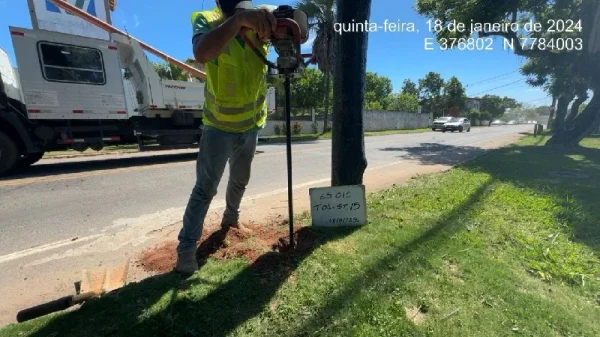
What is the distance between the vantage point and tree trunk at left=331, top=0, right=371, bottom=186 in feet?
9.29

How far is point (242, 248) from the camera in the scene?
8.45 ft

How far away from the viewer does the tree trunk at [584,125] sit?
11.5 metres

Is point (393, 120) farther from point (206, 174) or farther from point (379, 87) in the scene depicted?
point (206, 174)

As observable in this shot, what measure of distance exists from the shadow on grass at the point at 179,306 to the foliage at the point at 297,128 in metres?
19.9

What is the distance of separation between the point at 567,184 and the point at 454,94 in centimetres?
5512

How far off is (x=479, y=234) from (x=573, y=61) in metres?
12.4

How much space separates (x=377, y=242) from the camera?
2.65m

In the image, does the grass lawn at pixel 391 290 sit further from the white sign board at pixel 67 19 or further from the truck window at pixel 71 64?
the white sign board at pixel 67 19

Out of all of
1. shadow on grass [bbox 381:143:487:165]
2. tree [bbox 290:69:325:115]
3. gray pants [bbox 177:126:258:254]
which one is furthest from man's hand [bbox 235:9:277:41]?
tree [bbox 290:69:325:115]

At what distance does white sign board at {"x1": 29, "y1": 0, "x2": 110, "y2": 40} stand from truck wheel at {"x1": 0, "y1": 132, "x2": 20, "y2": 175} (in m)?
2.40

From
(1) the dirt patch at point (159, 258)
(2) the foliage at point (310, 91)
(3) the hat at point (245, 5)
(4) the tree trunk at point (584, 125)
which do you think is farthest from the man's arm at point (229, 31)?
(2) the foliage at point (310, 91)

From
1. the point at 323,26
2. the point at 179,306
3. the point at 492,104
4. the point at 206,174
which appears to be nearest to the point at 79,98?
the point at 206,174

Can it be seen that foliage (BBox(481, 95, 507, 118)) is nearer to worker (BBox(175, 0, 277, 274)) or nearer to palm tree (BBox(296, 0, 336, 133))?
palm tree (BBox(296, 0, 336, 133))

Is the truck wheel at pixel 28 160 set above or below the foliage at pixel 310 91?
below
